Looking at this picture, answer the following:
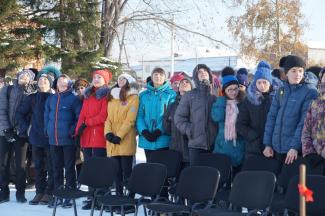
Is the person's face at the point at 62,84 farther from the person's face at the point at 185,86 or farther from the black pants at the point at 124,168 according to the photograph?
the person's face at the point at 185,86

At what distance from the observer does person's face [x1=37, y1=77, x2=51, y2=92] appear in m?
7.86

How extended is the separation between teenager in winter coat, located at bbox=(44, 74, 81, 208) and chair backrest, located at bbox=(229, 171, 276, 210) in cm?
290

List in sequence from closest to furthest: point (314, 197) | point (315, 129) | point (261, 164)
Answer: point (314, 197) → point (315, 129) → point (261, 164)

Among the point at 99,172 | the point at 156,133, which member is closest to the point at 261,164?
the point at 156,133

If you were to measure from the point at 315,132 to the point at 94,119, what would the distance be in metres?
3.09

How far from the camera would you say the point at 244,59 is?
75.8 feet

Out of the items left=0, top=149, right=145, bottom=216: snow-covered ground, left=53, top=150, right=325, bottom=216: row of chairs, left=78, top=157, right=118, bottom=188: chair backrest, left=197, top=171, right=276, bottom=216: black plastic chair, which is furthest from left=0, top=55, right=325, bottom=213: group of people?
left=197, top=171, right=276, bottom=216: black plastic chair

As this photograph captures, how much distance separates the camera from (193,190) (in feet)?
18.7

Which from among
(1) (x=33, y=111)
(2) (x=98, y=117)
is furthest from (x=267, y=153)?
(1) (x=33, y=111)

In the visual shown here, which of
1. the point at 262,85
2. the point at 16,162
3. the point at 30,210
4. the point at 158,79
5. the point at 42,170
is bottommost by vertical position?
the point at 30,210

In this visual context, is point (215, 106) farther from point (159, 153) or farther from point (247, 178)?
point (247, 178)

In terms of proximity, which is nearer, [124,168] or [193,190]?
[193,190]

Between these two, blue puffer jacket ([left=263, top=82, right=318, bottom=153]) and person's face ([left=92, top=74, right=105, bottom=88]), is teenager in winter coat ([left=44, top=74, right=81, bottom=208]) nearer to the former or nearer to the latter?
person's face ([left=92, top=74, right=105, bottom=88])

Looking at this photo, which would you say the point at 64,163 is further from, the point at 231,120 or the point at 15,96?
the point at 231,120
